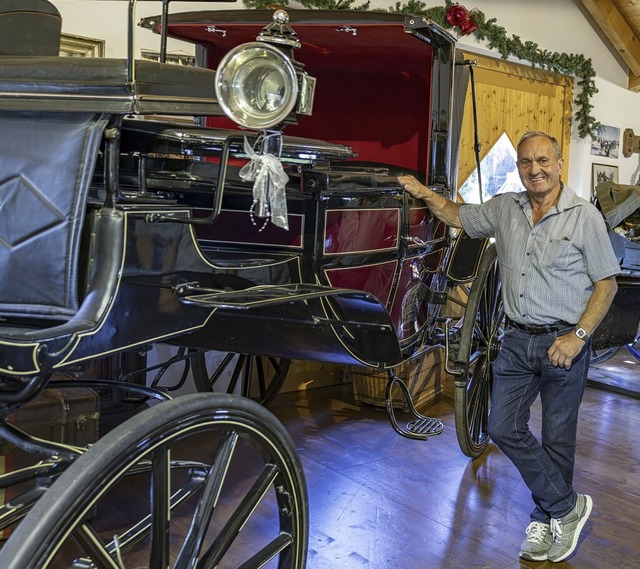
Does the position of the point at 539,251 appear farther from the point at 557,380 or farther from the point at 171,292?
the point at 171,292

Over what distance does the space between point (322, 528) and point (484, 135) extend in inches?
171

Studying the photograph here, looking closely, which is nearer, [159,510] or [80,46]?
[159,510]

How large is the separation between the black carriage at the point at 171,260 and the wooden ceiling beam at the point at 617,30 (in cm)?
515

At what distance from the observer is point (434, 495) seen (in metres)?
3.02

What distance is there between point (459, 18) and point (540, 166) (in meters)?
2.74

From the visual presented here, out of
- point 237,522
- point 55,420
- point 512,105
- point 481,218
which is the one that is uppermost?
point 512,105

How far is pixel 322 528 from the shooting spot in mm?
2691

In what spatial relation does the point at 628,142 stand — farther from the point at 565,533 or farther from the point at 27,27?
the point at 27,27

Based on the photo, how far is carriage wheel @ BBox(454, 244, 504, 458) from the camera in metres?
3.04

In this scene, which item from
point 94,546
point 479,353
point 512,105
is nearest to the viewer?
point 94,546

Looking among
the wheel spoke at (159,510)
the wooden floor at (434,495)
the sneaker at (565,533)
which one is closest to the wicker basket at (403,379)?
the wooden floor at (434,495)

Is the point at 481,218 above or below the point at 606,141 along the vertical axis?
below

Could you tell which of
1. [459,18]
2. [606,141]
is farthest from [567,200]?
[606,141]

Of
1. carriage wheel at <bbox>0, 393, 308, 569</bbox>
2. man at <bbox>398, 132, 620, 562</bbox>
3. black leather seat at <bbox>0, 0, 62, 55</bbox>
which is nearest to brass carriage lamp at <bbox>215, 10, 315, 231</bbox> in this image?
carriage wheel at <bbox>0, 393, 308, 569</bbox>
